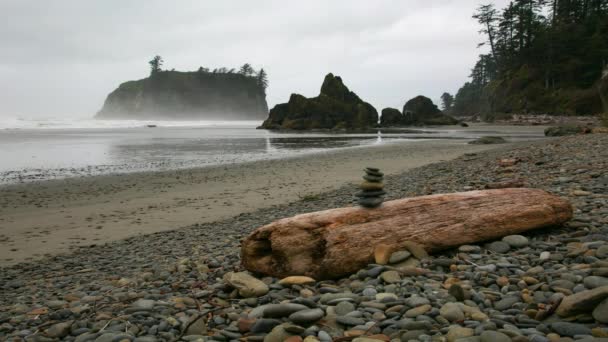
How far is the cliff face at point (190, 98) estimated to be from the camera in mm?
157500

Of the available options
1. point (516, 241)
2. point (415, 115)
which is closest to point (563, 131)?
point (516, 241)

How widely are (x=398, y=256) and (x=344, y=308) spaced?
1.15 metres

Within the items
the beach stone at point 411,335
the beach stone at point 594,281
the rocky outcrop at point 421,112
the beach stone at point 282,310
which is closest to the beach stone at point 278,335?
the beach stone at point 282,310

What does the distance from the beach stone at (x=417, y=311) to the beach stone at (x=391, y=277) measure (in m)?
0.63

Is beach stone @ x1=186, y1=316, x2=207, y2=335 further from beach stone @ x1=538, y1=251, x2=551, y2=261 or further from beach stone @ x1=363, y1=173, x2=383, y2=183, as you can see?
beach stone @ x1=538, y1=251, x2=551, y2=261

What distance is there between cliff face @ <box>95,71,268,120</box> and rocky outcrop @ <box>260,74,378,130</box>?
9542 centimetres

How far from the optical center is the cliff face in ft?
517

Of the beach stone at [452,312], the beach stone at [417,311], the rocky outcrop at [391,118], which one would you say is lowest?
the beach stone at [417,311]

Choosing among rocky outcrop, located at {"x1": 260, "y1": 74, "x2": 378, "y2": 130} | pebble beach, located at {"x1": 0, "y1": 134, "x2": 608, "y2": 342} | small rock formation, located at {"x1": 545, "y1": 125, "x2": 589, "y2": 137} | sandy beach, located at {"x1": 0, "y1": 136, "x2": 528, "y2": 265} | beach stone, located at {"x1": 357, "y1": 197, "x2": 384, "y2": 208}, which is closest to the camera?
pebble beach, located at {"x1": 0, "y1": 134, "x2": 608, "y2": 342}

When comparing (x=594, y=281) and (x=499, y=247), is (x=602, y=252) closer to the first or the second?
(x=594, y=281)

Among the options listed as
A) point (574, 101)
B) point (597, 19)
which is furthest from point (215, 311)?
point (597, 19)

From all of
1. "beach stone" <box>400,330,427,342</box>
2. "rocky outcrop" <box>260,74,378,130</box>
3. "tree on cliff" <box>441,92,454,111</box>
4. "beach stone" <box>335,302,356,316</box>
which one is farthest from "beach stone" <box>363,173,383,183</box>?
"tree on cliff" <box>441,92,454,111</box>

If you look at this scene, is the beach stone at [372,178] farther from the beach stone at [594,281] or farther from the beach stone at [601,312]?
the beach stone at [601,312]

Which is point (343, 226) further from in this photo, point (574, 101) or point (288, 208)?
point (574, 101)
